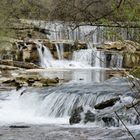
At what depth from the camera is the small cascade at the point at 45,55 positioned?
29506 millimetres

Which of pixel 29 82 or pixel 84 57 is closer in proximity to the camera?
pixel 29 82

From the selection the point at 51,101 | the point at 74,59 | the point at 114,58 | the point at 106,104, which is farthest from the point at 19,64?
the point at 106,104

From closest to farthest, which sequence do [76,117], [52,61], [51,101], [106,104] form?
[76,117] < [106,104] < [51,101] < [52,61]

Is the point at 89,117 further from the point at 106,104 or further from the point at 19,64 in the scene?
the point at 19,64

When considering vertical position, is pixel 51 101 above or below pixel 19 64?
above

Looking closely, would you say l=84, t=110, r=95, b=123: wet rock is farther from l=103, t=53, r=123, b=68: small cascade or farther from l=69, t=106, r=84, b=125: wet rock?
l=103, t=53, r=123, b=68: small cascade

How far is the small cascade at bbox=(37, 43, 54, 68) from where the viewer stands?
96.8 feet

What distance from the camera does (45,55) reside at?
30.0 metres

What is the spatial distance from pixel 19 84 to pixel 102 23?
1355 cm

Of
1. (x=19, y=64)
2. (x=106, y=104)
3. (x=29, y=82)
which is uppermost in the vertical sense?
(x=106, y=104)

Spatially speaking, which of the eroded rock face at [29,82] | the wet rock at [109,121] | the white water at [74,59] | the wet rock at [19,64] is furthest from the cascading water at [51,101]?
the white water at [74,59]

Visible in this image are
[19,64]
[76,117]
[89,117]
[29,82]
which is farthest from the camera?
[19,64]

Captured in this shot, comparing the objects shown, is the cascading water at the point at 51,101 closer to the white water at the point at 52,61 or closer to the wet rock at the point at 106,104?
the wet rock at the point at 106,104

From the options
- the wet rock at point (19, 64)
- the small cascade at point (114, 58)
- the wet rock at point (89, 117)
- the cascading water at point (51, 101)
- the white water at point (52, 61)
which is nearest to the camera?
the wet rock at point (89, 117)
